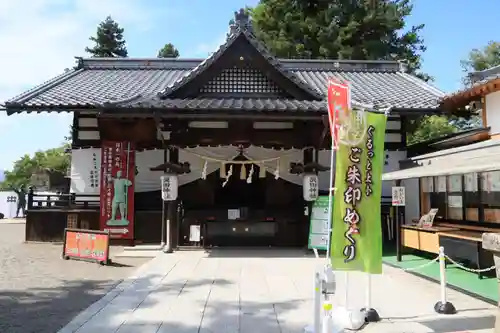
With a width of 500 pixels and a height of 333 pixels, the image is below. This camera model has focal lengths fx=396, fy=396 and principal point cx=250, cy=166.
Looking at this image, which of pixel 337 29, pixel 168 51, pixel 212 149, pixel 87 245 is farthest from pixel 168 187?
pixel 168 51

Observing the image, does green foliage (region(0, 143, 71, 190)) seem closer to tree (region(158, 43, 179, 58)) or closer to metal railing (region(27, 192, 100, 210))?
tree (region(158, 43, 179, 58))

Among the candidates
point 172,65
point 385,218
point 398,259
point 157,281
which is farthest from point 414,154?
point 172,65

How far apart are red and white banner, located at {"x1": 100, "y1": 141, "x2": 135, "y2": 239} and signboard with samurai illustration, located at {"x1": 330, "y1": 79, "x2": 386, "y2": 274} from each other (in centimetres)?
878

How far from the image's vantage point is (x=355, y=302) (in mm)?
6613

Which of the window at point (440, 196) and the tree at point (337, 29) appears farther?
the tree at point (337, 29)

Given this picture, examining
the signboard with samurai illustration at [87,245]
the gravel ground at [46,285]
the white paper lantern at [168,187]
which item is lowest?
the gravel ground at [46,285]

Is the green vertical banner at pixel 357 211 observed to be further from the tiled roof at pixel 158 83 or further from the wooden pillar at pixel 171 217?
the wooden pillar at pixel 171 217

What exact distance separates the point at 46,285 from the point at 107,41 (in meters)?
31.2

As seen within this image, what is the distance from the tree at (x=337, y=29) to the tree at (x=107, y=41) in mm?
14162

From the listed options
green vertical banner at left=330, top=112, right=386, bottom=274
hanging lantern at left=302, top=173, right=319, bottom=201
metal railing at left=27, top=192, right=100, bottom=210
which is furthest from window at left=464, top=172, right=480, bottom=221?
metal railing at left=27, top=192, right=100, bottom=210

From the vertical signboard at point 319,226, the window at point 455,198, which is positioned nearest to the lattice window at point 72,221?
the vertical signboard at point 319,226

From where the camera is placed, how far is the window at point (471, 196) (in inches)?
392

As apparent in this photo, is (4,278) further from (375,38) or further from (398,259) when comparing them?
(375,38)

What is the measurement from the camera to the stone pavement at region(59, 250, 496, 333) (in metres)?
5.37
